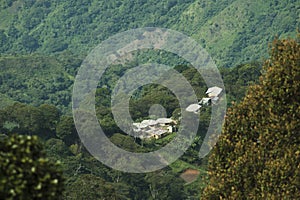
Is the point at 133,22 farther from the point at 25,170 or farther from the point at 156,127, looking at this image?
the point at 25,170

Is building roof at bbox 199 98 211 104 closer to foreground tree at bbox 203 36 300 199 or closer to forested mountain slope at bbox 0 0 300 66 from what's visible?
foreground tree at bbox 203 36 300 199

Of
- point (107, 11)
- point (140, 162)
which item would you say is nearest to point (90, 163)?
point (140, 162)

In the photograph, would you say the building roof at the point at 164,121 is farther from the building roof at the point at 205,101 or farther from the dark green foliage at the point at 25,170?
the dark green foliage at the point at 25,170

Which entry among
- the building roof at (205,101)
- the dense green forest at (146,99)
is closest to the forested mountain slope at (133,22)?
the dense green forest at (146,99)

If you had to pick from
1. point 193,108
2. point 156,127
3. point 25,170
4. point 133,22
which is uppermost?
point 25,170

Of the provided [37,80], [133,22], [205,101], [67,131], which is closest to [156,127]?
[67,131]

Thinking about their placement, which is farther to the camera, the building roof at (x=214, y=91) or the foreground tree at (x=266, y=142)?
the building roof at (x=214, y=91)
